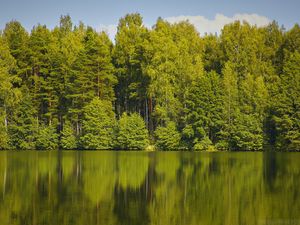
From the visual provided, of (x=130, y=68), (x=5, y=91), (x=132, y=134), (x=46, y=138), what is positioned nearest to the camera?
(x=132, y=134)

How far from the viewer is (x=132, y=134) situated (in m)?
73.1

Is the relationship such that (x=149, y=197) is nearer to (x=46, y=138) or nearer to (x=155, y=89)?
(x=155, y=89)

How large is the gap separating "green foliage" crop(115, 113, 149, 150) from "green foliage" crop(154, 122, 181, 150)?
2.04m

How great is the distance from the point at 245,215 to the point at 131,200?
18.5ft

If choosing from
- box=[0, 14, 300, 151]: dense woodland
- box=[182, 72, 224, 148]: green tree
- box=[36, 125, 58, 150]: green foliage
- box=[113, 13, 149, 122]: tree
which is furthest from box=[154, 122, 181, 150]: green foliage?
box=[36, 125, 58, 150]: green foliage

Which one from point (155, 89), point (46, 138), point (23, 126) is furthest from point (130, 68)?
point (23, 126)

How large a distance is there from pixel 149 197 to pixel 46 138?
57.0 m

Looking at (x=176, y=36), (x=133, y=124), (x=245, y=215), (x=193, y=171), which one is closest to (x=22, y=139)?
(x=133, y=124)

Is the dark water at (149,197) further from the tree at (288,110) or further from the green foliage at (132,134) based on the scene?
the green foliage at (132,134)

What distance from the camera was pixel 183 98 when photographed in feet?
254

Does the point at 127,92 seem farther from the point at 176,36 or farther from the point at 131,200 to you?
the point at 131,200

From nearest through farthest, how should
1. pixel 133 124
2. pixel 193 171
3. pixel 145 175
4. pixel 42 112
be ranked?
pixel 145 175 → pixel 193 171 → pixel 133 124 → pixel 42 112

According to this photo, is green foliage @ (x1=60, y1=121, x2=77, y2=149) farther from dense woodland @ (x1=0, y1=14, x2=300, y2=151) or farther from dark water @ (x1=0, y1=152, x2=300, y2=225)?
dark water @ (x1=0, y1=152, x2=300, y2=225)

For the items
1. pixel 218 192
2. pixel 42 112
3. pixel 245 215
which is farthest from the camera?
pixel 42 112
